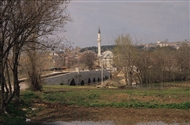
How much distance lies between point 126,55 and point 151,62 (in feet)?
44.2

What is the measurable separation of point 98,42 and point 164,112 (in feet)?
421

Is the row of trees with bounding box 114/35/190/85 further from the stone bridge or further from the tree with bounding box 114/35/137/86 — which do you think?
the stone bridge

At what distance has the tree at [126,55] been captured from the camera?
53219 mm

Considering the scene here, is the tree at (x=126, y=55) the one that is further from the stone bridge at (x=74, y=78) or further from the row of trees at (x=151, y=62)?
the stone bridge at (x=74, y=78)

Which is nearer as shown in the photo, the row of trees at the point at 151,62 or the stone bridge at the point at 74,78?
the stone bridge at the point at 74,78

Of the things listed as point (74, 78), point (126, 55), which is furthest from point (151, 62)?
point (74, 78)

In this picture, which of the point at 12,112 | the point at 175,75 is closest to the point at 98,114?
the point at 12,112

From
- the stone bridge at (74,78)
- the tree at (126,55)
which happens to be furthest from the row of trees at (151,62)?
the stone bridge at (74,78)

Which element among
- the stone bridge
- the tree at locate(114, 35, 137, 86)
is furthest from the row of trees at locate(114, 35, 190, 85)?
the stone bridge

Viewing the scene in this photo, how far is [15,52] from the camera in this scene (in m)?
14.9

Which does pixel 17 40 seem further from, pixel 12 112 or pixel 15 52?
pixel 12 112

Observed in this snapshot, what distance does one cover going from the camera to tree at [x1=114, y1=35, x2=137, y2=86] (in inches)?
2095

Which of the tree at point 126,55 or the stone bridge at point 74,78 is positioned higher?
the tree at point 126,55

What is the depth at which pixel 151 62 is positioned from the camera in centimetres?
6556
